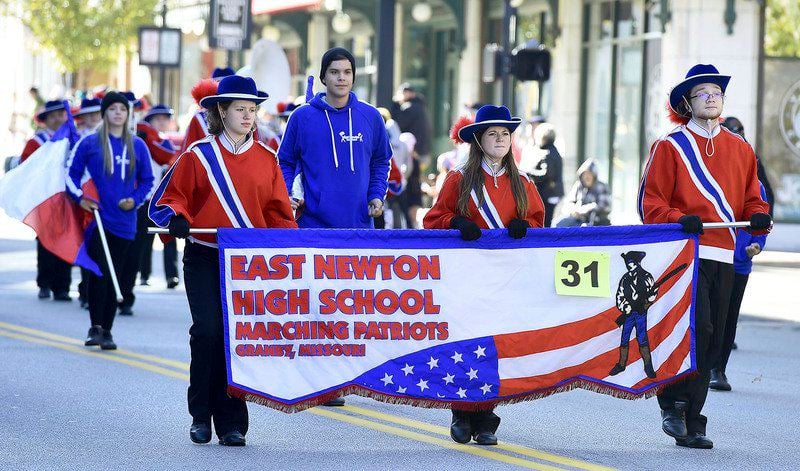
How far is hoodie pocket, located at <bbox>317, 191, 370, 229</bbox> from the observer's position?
9.41 m

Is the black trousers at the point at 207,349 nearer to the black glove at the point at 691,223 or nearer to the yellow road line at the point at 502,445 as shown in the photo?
the yellow road line at the point at 502,445

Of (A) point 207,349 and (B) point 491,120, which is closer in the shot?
(A) point 207,349

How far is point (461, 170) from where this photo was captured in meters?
8.21

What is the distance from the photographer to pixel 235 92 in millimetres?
7992

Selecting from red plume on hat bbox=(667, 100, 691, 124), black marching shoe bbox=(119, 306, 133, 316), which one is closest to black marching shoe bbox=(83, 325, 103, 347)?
black marching shoe bbox=(119, 306, 133, 316)

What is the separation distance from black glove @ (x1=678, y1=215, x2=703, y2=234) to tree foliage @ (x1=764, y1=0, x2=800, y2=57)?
54.7 feet

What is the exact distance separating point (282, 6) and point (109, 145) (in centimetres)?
Answer: 2355

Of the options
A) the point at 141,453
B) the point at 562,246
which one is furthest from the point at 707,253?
the point at 141,453

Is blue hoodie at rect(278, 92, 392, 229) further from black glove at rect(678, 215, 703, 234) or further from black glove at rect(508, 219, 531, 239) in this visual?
black glove at rect(678, 215, 703, 234)

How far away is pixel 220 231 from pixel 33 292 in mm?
8919

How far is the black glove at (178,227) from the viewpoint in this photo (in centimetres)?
772

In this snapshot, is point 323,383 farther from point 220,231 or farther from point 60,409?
point 60,409

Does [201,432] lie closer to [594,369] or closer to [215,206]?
[215,206]

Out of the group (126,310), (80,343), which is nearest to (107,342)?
(80,343)
